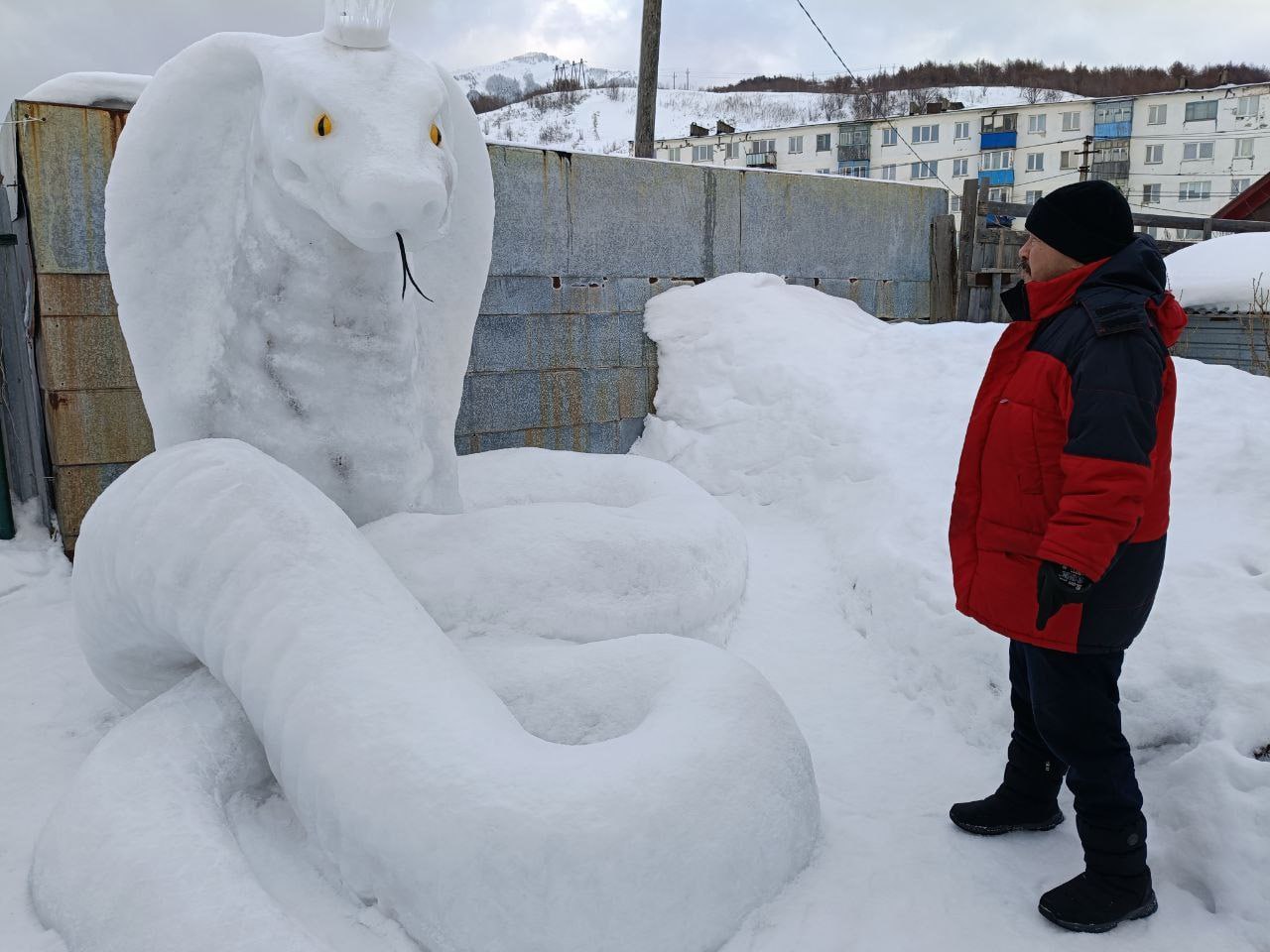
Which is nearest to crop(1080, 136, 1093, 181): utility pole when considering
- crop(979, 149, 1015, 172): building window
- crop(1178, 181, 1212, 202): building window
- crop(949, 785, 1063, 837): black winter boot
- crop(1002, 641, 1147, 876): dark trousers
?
crop(979, 149, 1015, 172): building window

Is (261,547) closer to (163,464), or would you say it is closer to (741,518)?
(163,464)

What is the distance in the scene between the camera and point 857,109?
45.8 m

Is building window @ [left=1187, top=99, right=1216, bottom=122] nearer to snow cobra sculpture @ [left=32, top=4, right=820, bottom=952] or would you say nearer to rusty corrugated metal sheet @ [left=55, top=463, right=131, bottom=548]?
snow cobra sculpture @ [left=32, top=4, right=820, bottom=952]

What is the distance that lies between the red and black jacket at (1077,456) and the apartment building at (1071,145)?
106ft

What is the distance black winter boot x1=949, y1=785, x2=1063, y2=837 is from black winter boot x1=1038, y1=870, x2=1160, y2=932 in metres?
0.32

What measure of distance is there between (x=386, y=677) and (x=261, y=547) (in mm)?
436

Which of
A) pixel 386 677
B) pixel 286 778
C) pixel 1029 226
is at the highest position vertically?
pixel 1029 226

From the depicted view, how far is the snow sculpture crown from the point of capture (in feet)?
7.55

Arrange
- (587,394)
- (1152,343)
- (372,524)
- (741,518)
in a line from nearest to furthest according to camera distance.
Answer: (1152,343), (372,524), (741,518), (587,394)

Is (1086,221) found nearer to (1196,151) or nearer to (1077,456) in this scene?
(1077,456)

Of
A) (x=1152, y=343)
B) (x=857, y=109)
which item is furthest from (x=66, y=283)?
(x=857, y=109)

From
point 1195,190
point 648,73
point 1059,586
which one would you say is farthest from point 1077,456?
point 1195,190

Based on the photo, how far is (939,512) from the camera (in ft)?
13.0

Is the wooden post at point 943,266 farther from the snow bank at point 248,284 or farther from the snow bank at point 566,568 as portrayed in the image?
the snow bank at point 248,284
